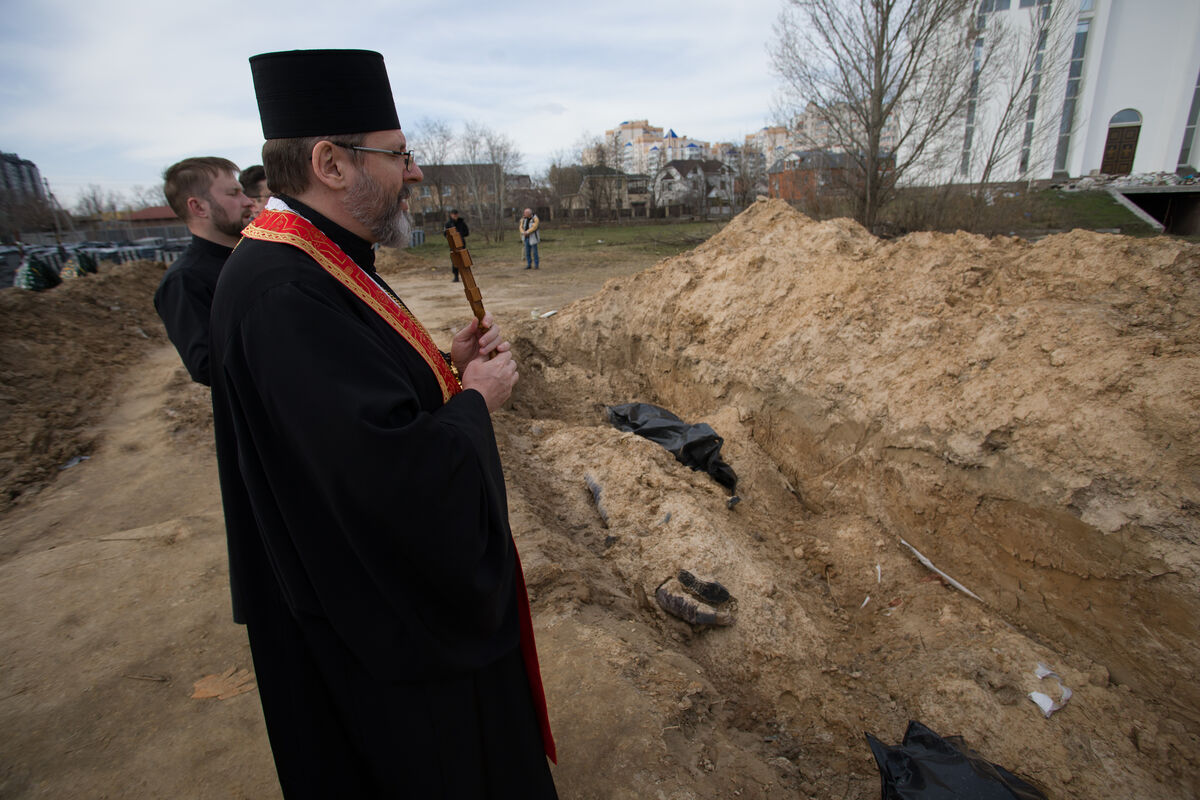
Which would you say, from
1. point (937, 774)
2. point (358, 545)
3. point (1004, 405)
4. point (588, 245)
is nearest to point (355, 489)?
point (358, 545)

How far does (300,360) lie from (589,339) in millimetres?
6831

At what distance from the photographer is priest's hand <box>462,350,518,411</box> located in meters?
1.42

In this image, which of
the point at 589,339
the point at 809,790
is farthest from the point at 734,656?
the point at 589,339

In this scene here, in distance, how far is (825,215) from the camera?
14.4 m

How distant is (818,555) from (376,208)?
3918 millimetres

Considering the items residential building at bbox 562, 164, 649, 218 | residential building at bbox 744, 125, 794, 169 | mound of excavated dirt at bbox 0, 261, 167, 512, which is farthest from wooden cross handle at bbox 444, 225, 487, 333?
residential building at bbox 562, 164, 649, 218

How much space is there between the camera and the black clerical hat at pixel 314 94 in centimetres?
129

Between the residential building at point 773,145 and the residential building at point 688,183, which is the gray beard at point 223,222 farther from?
the residential building at point 688,183

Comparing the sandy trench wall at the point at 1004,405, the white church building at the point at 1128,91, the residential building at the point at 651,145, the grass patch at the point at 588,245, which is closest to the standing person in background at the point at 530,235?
the grass patch at the point at 588,245

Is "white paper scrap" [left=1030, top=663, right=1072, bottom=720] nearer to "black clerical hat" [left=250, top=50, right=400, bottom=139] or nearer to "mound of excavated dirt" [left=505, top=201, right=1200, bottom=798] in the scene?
"mound of excavated dirt" [left=505, top=201, right=1200, bottom=798]

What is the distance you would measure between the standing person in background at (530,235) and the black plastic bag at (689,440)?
12.4 meters

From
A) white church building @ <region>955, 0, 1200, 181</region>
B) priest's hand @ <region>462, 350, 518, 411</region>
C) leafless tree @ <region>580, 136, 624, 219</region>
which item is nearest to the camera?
priest's hand @ <region>462, 350, 518, 411</region>

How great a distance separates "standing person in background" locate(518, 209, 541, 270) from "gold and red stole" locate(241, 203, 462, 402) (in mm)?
16060

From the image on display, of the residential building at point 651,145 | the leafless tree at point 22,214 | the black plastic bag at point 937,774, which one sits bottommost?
the black plastic bag at point 937,774
